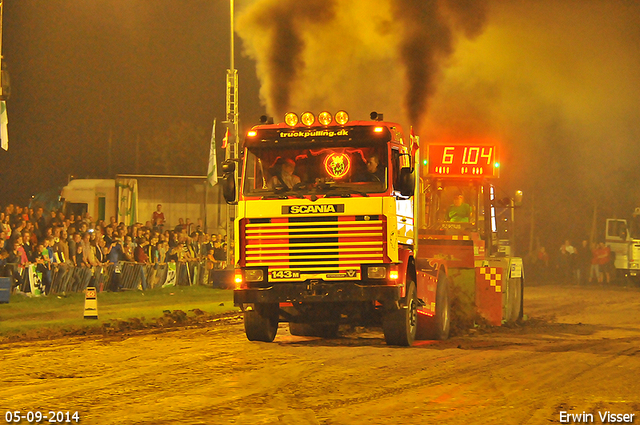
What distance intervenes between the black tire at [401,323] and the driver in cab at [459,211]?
6.24 meters

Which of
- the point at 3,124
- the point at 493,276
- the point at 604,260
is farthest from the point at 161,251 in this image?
the point at 604,260

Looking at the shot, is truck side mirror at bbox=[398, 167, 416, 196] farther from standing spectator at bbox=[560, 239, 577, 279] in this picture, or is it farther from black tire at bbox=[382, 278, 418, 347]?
standing spectator at bbox=[560, 239, 577, 279]

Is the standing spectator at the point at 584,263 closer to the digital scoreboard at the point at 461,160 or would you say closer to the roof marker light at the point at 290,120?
the digital scoreboard at the point at 461,160

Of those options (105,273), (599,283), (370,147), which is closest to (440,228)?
(370,147)

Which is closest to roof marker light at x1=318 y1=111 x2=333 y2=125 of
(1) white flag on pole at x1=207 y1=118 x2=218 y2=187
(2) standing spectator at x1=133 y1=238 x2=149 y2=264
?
(2) standing spectator at x1=133 y1=238 x2=149 y2=264

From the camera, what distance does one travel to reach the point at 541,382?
10156mm

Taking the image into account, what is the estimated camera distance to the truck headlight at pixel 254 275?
13344 millimetres

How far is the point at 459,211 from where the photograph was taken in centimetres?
1992

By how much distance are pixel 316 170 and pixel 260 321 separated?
2.55m

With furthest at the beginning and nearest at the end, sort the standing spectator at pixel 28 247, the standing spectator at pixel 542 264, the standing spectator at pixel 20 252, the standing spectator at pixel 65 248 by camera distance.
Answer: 1. the standing spectator at pixel 542 264
2. the standing spectator at pixel 65 248
3. the standing spectator at pixel 28 247
4. the standing spectator at pixel 20 252

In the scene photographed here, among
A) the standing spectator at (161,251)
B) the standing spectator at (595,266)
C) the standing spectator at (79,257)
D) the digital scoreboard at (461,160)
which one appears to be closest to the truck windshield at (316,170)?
the digital scoreboard at (461,160)

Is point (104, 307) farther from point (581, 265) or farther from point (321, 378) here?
point (581, 265)

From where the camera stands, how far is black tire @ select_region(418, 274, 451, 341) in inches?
599

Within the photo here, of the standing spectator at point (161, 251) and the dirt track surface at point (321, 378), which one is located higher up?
the standing spectator at point (161, 251)
